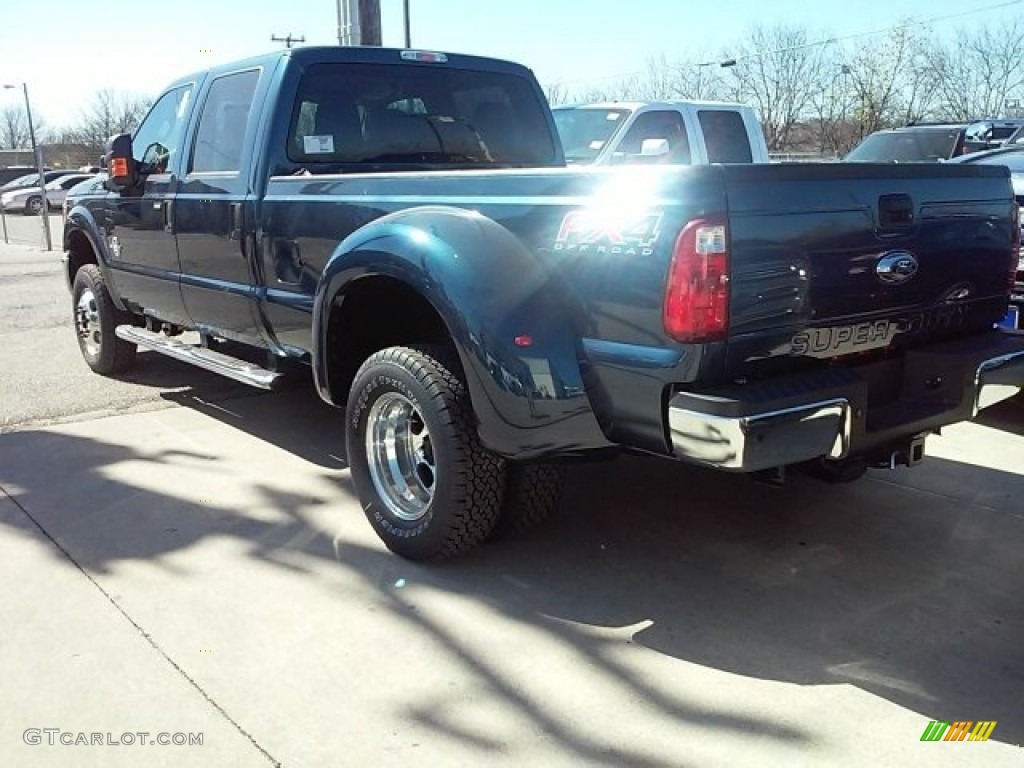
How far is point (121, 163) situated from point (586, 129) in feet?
17.2

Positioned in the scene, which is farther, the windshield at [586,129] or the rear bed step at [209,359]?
the windshield at [586,129]

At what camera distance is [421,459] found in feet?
12.5

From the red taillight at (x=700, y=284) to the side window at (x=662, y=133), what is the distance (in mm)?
6899

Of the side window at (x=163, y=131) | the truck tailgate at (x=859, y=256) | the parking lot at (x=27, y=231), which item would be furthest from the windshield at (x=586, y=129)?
the parking lot at (x=27, y=231)

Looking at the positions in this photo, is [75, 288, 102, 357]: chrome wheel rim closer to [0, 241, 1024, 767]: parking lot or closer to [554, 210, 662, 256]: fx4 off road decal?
[0, 241, 1024, 767]: parking lot

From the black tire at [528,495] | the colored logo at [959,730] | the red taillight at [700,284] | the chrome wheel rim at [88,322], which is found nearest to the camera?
the colored logo at [959,730]

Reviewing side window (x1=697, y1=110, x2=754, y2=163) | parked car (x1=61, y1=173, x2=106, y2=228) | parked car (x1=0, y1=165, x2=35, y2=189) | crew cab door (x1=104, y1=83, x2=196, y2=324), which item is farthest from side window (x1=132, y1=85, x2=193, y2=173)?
parked car (x1=0, y1=165, x2=35, y2=189)

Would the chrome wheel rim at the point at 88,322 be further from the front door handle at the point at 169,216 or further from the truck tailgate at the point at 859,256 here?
the truck tailgate at the point at 859,256

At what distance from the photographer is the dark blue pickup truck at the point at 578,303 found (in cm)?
285

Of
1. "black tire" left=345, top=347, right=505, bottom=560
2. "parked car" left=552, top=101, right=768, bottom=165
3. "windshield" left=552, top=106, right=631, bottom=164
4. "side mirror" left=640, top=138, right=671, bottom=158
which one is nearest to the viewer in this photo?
"black tire" left=345, top=347, right=505, bottom=560

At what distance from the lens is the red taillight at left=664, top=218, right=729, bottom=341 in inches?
109

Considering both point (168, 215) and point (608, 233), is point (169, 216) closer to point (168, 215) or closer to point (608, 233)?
point (168, 215)

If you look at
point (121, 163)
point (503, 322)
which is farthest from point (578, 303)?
point (121, 163)

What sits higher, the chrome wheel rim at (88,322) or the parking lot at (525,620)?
the chrome wheel rim at (88,322)
